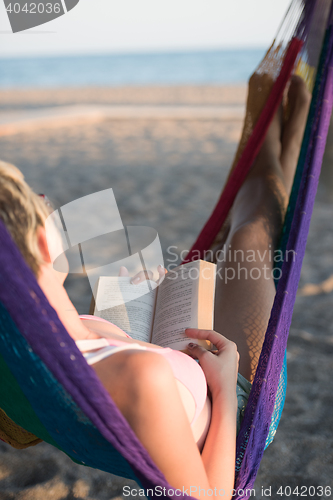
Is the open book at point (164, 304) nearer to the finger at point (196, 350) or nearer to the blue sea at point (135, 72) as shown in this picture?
the finger at point (196, 350)

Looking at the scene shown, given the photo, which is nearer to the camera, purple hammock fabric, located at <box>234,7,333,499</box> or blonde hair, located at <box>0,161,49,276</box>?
blonde hair, located at <box>0,161,49,276</box>

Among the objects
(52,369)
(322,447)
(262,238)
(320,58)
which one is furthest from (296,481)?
(320,58)

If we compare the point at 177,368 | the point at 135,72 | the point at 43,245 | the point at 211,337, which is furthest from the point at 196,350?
the point at 135,72

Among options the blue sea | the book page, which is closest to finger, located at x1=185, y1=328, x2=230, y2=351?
the book page

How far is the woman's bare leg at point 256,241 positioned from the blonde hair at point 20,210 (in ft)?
1.92

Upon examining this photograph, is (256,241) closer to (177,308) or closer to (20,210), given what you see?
(177,308)

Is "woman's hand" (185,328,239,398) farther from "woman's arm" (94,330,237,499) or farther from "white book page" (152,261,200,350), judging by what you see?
"woman's arm" (94,330,237,499)

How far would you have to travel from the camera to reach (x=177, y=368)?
1.86 feet

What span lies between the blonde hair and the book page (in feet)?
1.38

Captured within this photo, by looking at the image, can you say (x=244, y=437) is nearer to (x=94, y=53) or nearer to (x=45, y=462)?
(x=45, y=462)

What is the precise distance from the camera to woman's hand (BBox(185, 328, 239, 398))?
0.67m

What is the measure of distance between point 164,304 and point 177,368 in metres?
0.30

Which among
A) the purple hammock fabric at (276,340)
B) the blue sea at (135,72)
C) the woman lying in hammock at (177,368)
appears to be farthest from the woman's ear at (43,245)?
the blue sea at (135,72)

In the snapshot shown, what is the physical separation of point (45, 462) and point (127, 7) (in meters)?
13.3
